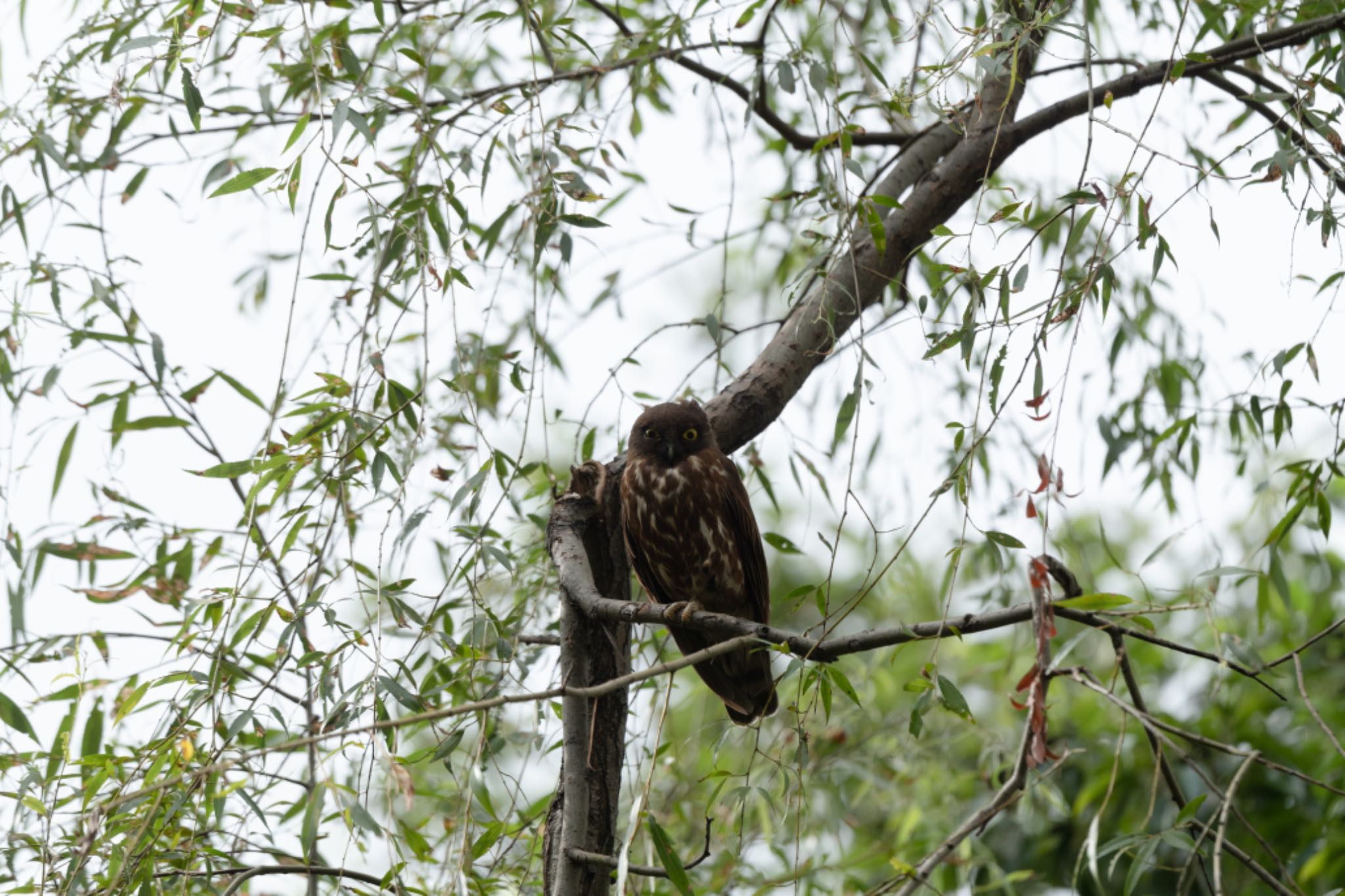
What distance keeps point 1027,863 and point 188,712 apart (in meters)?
3.54

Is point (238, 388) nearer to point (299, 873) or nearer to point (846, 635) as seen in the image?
point (299, 873)

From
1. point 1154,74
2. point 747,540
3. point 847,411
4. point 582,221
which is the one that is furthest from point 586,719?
point 1154,74

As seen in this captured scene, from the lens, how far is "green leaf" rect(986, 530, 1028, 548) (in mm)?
1903

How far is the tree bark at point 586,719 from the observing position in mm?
2049

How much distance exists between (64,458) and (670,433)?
1.49 meters

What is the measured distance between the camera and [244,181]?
7.02ft

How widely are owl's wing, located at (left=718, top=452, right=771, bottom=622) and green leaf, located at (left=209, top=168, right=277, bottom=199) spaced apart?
137 centimetres

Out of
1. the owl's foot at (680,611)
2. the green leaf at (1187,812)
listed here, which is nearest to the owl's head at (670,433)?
the owl's foot at (680,611)

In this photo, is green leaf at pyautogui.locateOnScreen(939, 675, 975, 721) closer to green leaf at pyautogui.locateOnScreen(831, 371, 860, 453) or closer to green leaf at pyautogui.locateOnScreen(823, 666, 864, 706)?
green leaf at pyautogui.locateOnScreen(823, 666, 864, 706)

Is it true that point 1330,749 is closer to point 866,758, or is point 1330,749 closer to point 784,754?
point 866,758

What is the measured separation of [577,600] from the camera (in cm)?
213

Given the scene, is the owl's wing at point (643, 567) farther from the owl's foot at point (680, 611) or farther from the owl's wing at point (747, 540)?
the owl's foot at point (680, 611)

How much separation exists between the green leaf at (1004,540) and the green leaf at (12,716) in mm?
1887

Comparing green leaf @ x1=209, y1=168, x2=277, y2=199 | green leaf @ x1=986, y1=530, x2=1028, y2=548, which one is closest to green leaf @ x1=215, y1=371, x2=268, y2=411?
green leaf @ x1=209, y1=168, x2=277, y2=199
